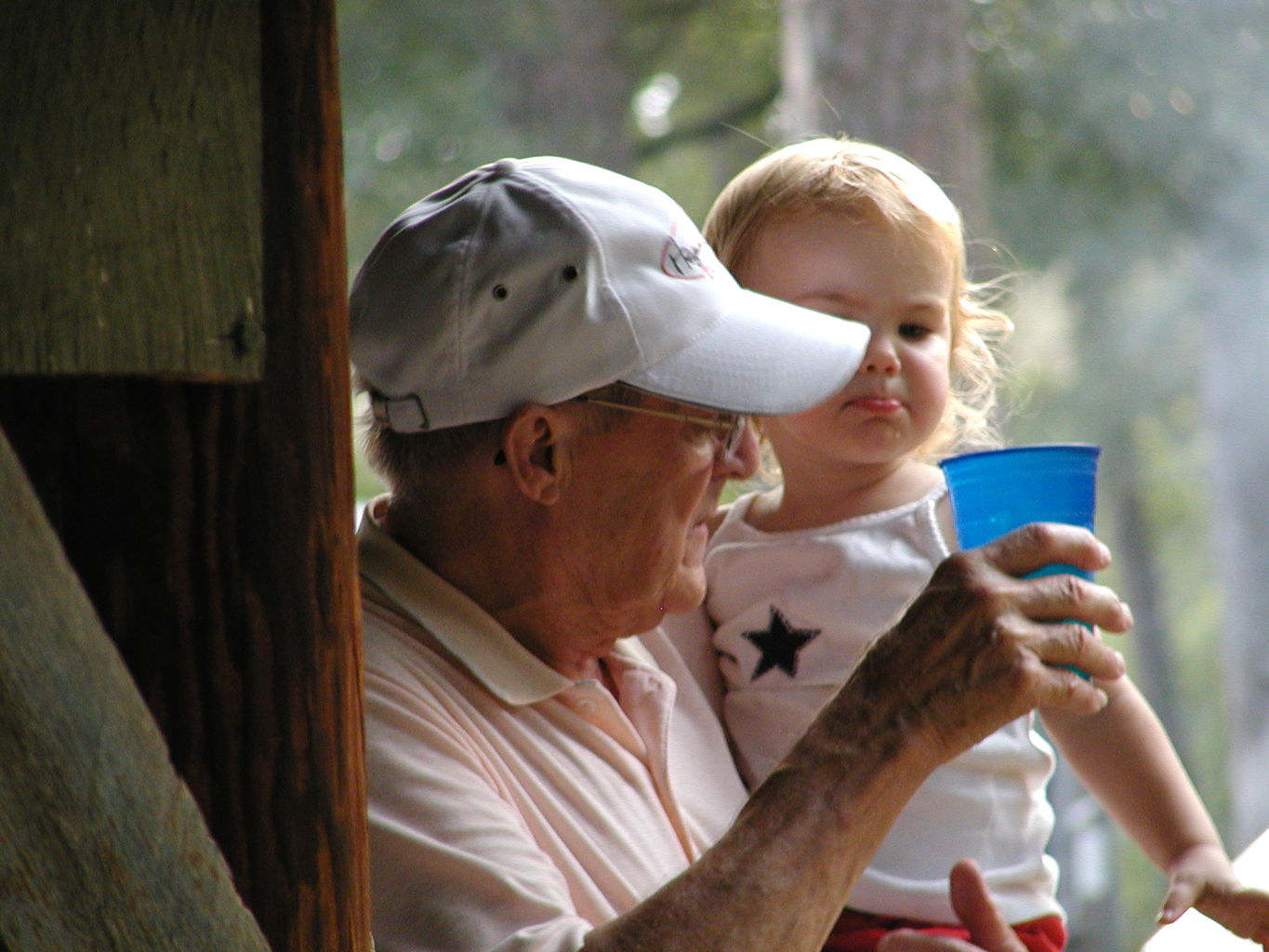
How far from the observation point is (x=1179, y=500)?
921 inches

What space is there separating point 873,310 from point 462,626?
0.85 metres

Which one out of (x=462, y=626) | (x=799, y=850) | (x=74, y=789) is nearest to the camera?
(x=74, y=789)

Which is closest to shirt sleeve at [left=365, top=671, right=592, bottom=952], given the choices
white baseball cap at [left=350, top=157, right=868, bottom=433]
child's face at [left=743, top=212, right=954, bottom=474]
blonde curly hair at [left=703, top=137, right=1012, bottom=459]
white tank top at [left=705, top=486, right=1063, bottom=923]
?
white baseball cap at [left=350, top=157, right=868, bottom=433]

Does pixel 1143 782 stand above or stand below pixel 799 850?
below

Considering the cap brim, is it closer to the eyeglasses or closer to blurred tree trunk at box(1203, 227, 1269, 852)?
the eyeglasses

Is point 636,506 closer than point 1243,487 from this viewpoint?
Yes

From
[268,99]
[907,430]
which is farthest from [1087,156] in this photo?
[268,99]

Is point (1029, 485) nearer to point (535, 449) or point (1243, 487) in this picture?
point (535, 449)

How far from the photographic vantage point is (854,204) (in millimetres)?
2152

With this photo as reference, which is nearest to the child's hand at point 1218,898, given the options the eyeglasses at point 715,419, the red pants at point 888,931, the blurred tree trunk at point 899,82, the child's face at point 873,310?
the red pants at point 888,931

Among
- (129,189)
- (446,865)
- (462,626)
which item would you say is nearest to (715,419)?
(462,626)

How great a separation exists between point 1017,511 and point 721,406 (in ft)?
1.21

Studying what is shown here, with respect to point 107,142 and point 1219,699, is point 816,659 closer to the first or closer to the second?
point 107,142

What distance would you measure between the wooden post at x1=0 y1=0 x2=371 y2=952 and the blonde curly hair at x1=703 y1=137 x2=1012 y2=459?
1171 mm
